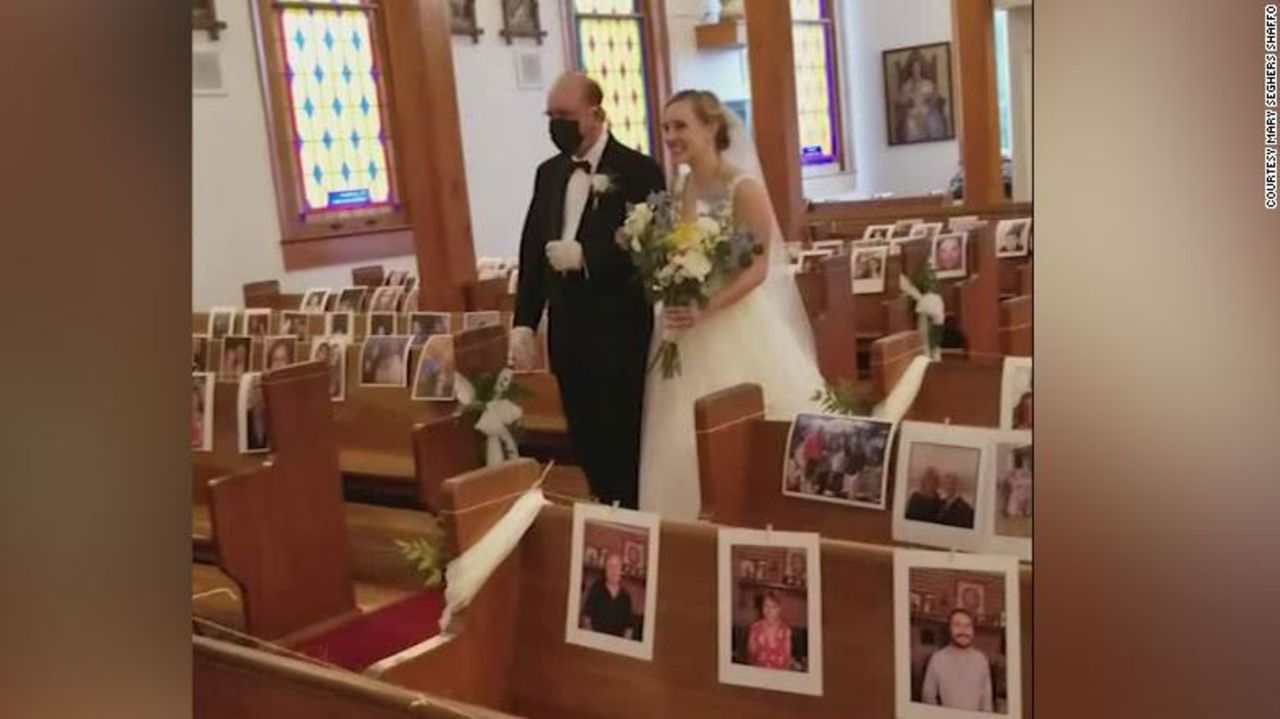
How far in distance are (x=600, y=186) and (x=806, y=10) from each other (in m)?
0.32

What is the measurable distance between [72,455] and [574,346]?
65 centimetres

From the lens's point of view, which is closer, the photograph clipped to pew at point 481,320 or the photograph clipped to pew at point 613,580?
the photograph clipped to pew at point 613,580

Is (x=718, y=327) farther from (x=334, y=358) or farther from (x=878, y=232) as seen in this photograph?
(x=334, y=358)

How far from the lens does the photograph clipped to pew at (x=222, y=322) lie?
1.88m

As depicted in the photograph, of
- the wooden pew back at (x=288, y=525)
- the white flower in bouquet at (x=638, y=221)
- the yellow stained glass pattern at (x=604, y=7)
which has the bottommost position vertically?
the wooden pew back at (x=288, y=525)

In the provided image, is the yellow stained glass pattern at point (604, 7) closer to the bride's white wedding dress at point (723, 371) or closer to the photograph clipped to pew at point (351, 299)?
the bride's white wedding dress at point (723, 371)

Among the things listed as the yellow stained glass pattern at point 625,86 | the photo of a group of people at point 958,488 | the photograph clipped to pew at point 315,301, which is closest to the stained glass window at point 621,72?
the yellow stained glass pattern at point 625,86

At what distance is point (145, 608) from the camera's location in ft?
3.37

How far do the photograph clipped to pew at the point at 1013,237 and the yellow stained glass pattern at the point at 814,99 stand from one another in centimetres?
47

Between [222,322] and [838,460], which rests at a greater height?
[222,322]

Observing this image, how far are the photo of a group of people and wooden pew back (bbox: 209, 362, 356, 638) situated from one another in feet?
3.18

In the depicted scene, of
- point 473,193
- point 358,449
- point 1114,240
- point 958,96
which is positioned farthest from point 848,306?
point 1114,240

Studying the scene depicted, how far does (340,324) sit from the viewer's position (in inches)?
75.5

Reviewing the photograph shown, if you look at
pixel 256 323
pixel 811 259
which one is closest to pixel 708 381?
pixel 811 259
